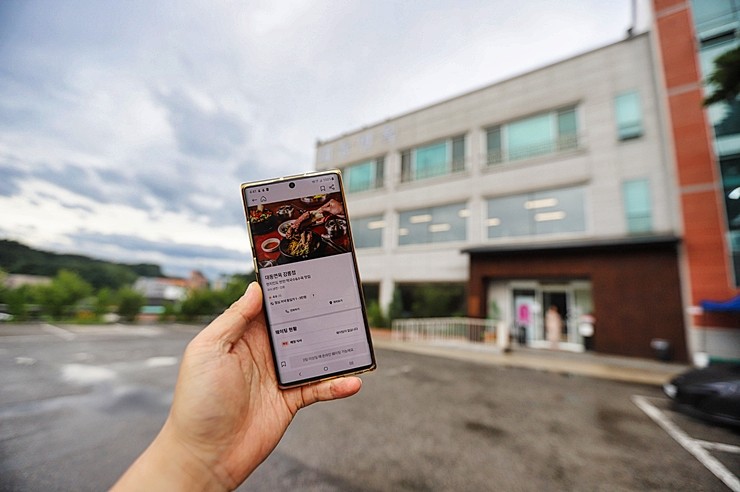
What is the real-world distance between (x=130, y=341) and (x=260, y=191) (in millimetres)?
13358

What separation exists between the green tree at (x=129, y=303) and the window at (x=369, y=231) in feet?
45.1

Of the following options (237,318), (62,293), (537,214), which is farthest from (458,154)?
(62,293)

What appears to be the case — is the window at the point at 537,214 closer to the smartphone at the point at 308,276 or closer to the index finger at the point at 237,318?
the smartphone at the point at 308,276

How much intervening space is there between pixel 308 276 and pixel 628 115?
→ 17.1 metres

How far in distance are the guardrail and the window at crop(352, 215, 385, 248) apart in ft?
20.5

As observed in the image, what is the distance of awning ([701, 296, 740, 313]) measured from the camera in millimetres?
8906

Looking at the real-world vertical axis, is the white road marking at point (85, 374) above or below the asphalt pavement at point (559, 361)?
above

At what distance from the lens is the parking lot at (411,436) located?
10.5ft

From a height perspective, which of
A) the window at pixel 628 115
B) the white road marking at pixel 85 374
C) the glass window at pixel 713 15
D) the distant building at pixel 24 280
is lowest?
the white road marking at pixel 85 374

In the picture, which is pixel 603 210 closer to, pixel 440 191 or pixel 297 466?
pixel 440 191

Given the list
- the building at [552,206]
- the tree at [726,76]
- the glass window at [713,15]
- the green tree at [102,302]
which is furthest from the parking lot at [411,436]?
the glass window at [713,15]

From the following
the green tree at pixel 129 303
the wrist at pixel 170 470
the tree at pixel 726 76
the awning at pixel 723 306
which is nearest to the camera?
the wrist at pixel 170 470

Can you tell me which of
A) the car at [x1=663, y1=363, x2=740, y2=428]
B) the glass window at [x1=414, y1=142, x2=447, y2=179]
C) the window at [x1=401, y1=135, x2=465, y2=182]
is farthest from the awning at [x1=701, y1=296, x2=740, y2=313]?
the glass window at [x1=414, y1=142, x2=447, y2=179]

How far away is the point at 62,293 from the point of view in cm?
1612
